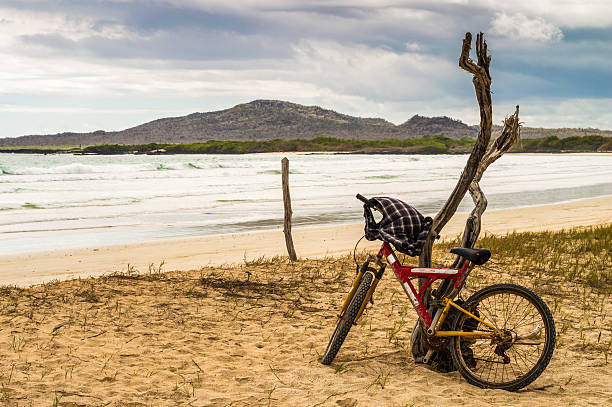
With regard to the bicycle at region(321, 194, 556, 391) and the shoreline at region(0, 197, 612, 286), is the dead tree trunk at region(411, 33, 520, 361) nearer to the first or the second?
the bicycle at region(321, 194, 556, 391)

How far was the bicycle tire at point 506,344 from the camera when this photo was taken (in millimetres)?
4699

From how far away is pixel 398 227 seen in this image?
5039 mm

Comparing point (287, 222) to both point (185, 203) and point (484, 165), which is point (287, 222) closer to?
point (484, 165)

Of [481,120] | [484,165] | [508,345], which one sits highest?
[481,120]

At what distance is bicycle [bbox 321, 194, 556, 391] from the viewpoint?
473 centimetres

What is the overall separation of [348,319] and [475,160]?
1764 millimetres

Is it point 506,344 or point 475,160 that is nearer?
point 506,344

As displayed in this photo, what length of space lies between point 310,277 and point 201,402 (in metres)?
4.79

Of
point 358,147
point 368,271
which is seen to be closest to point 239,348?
point 368,271

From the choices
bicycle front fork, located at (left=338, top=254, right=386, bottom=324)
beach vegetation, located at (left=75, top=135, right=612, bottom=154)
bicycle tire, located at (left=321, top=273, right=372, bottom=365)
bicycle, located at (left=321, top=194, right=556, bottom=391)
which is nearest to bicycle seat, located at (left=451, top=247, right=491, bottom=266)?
bicycle, located at (left=321, top=194, right=556, bottom=391)

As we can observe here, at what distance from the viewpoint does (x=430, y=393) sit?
4.75 m

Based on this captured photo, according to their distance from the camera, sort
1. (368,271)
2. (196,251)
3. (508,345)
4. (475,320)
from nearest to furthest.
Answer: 1. (508,345)
2. (475,320)
3. (368,271)
4. (196,251)

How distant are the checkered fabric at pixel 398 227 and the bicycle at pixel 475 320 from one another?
0.08 metres

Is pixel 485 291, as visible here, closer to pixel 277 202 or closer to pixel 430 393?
pixel 430 393
